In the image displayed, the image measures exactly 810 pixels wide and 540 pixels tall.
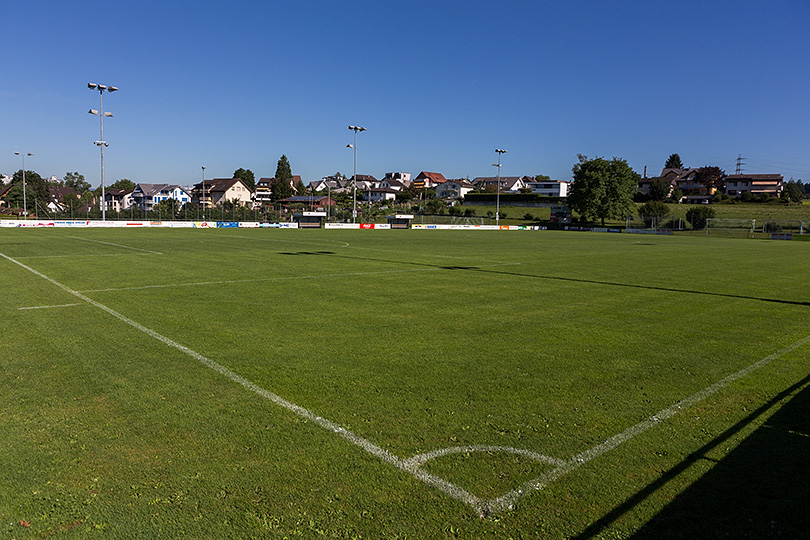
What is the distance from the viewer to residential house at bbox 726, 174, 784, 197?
12725cm

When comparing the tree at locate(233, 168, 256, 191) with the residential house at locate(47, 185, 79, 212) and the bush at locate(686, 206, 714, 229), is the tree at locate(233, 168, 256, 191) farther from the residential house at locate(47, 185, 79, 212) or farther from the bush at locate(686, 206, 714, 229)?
the bush at locate(686, 206, 714, 229)

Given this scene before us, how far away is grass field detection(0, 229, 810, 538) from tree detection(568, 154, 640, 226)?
267ft

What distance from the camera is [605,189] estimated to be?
285ft

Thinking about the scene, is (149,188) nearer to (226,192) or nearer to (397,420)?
(226,192)

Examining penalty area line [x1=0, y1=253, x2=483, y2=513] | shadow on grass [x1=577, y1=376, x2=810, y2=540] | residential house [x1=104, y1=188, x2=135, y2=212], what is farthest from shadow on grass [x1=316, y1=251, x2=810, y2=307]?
residential house [x1=104, y1=188, x2=135, y2=212]

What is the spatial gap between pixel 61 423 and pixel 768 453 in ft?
18.4

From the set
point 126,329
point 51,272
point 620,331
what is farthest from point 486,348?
point 51,272

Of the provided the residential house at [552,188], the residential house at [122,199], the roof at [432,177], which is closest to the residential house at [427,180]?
the roof at [432,177]

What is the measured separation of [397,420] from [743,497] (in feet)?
8.25

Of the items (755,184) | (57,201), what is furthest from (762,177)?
(57,201)

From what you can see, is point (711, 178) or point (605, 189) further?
point (711, 178)

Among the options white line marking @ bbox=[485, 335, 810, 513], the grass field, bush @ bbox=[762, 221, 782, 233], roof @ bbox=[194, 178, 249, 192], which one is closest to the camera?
the grass field

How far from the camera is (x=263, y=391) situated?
513cm

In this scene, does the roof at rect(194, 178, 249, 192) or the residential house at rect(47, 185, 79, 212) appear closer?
the residential house at rect(47, 185, 79, 212)
